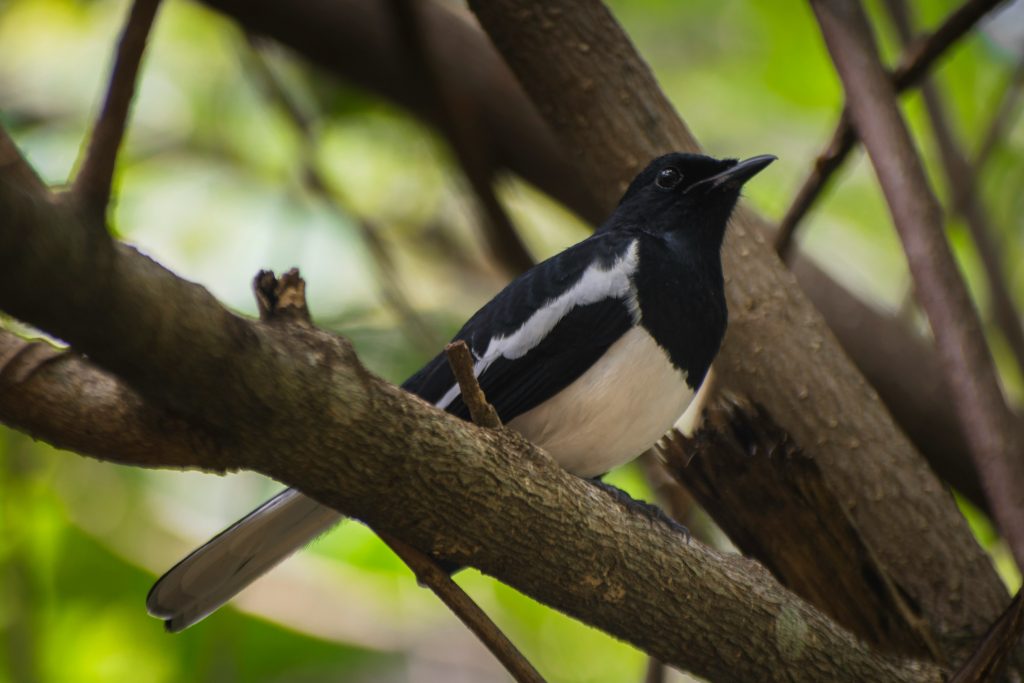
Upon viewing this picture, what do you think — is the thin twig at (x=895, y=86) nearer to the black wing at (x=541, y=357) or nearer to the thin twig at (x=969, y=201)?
the black wing at (x=541, y=357)

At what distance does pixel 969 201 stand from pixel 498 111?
1.80 meters

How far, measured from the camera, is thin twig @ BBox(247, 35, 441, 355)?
4246 millimetres

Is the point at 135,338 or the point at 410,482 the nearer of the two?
the point at 135,338

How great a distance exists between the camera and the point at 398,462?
1943 millimetres

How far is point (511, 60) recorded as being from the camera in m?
3.35

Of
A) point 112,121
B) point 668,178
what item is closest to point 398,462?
point 112,121

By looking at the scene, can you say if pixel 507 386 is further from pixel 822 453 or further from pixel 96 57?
pixel 96 57

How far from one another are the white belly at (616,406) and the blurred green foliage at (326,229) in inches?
60.3

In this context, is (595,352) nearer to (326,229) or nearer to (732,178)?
(732,178)

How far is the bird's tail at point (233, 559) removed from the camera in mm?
2553

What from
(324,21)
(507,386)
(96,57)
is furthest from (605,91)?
(96,57)

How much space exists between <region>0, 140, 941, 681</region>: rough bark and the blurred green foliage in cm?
218

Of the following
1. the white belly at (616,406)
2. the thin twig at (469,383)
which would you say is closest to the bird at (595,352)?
the white belly at (616,406)

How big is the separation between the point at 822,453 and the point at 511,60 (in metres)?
→ 1.38
